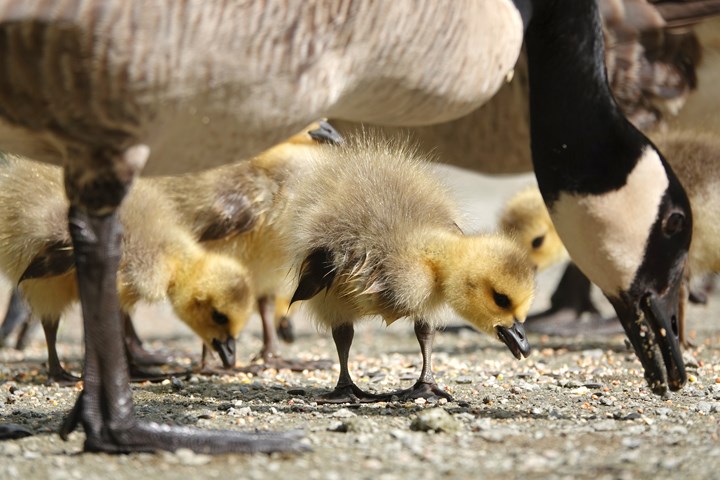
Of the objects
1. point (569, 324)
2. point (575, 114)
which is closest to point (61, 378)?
point (575, 114)

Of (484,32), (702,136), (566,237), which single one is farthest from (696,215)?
(484,32)

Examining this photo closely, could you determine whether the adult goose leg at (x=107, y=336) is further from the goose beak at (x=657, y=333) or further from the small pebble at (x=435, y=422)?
the goose beak at (x=657, y=333)

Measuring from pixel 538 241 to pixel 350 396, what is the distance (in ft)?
8.87

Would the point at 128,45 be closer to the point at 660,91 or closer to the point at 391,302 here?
the point at 391,302

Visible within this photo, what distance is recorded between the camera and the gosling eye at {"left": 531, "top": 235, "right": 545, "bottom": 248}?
696 cm

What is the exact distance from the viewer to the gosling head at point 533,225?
6895mm

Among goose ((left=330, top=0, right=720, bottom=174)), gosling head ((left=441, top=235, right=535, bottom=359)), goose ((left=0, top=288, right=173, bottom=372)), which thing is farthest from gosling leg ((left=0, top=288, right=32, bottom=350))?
gosling head ((left=441, top=235, right=535, bottom=359))

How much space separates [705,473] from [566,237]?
1.17 meters

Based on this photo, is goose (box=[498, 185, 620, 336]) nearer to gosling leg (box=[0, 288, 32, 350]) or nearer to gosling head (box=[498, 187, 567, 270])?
gosling head (box=[498, 187, 567, 270])

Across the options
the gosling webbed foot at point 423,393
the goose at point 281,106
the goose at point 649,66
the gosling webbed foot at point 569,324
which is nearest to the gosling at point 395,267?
the gosling webbed foot at point 423,393

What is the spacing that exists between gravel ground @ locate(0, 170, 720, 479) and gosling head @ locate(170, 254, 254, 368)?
0.68 ft

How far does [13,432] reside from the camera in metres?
3.90

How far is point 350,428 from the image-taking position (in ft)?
12.7

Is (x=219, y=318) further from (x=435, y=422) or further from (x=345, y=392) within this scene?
(x=435, y=422)
